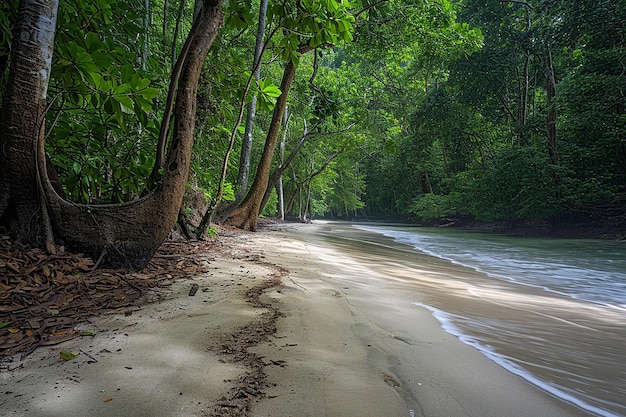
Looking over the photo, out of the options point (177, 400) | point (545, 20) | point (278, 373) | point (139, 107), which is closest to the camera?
point (177, 400)

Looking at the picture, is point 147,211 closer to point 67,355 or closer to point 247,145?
point 67,355

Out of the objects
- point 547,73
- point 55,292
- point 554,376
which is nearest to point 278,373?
point 554,376

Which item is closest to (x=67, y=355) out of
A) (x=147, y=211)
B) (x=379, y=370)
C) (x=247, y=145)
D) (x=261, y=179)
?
(x=379, y=370)

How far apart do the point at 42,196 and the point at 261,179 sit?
711 cm

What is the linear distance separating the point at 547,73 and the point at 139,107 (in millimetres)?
19258

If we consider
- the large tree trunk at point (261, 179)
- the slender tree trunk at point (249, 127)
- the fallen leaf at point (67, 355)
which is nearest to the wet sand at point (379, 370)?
the fallen leaf at point (67, 355)

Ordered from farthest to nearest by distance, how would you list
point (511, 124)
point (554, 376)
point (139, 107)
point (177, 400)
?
point (511, 124) < point (139, 107) < point (554, 376) < point (177, 400)

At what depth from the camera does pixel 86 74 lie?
7.44ft

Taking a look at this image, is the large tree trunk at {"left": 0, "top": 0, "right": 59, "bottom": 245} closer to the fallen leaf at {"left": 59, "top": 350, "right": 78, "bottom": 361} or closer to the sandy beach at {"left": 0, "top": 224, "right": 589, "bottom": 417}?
the sandy beach at {"left": 0, "top": 224, "right": 589, "bottom": 417}

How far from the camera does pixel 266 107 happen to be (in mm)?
3578

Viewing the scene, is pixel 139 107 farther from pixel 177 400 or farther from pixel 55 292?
pixel 177 400

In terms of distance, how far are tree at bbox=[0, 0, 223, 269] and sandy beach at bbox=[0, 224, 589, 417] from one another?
31.4 inches

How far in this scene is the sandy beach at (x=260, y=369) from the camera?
1.26 m

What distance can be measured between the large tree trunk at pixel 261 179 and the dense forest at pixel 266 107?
42 millimetres
